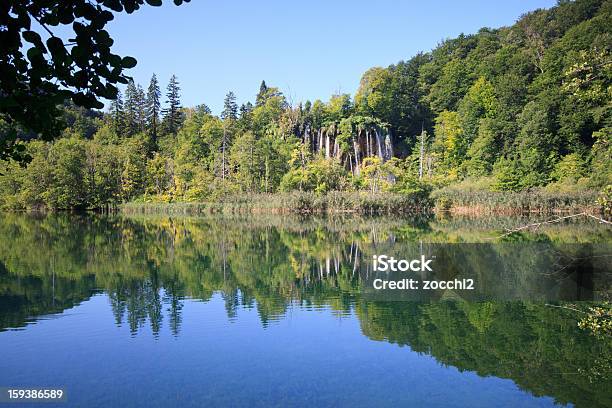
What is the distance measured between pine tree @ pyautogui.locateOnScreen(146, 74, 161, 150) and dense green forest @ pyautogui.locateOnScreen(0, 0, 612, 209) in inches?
31.2

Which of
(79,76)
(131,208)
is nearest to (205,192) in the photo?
(131,208)

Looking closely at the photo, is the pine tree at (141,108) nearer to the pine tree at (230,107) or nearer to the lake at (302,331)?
the pine tree at (230,107)

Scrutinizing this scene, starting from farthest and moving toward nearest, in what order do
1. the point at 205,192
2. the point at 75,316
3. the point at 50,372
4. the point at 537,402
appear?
the point at 205,192 < the point at 75,316 < the point at 50,372 < the point at 537,402

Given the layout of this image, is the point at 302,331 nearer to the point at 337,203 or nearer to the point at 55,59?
the point at 55,59

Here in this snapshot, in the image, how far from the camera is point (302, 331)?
22.7 ft

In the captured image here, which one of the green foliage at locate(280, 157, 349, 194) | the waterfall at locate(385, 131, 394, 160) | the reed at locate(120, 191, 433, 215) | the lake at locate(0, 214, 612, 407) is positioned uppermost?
the waterfall at locate(385, 131, 394, 160)

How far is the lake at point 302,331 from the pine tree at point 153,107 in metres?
44.3

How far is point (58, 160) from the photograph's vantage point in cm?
4056

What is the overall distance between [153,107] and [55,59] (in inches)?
2339

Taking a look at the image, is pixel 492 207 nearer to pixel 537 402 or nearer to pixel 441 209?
pixel 441 209

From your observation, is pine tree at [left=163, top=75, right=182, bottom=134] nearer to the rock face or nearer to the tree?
the rock face

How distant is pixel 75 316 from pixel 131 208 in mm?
33975

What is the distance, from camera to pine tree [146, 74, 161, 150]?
55784 millimetres

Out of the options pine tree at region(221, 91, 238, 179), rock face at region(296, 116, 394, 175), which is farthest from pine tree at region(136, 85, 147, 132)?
rock face at region(296, 116, 394, 175)
